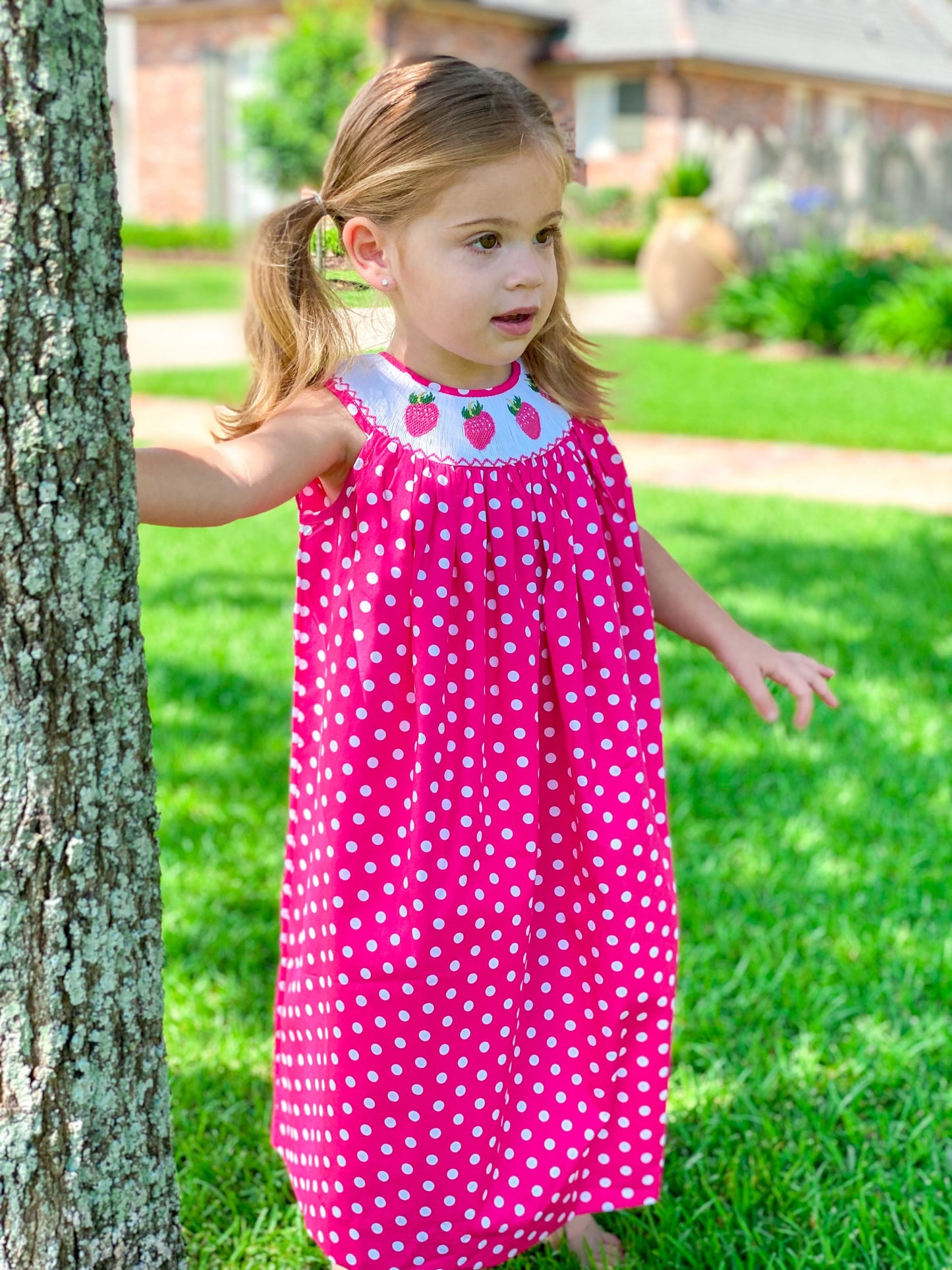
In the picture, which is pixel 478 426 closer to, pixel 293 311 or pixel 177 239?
pixel 293 311

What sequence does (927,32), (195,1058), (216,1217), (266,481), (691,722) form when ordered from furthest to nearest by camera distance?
1. (927,32)
2. (691,722)
3. (195,1058)
4. (216,1217)
5. (266,481)

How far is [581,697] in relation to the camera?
162 centimetres

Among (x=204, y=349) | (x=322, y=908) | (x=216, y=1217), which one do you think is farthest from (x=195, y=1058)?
(x=204, y=349)

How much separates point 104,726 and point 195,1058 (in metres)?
1.08

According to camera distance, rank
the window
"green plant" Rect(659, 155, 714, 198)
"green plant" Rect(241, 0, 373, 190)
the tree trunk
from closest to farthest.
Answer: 1. the tree trunk
2. "green plant" Rect(659, 155, 714, 198)
3. "green plant" Rect(241, 0, 373, 190)
4. the window

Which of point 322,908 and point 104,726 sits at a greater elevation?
point 104,726

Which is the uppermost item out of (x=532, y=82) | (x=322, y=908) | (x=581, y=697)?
(x=532, y=82)

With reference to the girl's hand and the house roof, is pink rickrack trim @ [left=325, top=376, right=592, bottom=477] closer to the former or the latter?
the girl's hand

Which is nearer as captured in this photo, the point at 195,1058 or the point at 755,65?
the point at 195,1058

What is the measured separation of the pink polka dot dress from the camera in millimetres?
1556

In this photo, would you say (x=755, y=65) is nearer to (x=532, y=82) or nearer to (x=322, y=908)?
(x=532, y=82)

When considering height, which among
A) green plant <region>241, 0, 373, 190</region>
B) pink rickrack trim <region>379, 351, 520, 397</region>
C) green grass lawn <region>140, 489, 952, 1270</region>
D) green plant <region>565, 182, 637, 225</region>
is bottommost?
green grass lawn <region>140, 489, 952, 1270</region>

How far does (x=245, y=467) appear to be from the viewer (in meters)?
1.46

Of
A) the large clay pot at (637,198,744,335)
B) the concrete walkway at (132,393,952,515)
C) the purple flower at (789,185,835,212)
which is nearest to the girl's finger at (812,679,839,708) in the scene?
the concrete walkway at (132,393,952,515)
